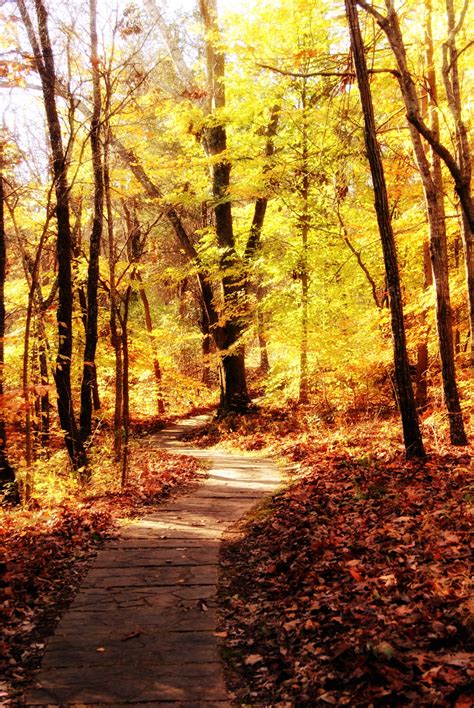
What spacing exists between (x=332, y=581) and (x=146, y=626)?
173 cm

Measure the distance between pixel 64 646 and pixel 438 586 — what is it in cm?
305

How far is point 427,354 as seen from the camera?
43.5 ft

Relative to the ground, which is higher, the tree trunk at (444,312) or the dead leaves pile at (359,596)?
the tree trunk at (444,312)

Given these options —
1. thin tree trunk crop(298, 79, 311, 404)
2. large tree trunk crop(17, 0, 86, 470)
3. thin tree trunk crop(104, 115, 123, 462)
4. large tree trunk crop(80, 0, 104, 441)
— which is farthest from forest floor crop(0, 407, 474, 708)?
thin tree trunk crop(298, 79, 311, 404)

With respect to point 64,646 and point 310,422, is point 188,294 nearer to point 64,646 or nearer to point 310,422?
point 310,422

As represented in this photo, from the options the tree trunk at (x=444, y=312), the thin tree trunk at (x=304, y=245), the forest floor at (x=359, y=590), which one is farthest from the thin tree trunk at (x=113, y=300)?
the tree trunk at (x=444, y=312)

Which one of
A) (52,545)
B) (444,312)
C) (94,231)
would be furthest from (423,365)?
Result: (52,545)

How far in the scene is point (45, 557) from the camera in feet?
19.7

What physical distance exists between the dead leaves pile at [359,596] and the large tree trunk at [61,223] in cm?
628

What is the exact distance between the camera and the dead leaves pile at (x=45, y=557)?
4.40 meters

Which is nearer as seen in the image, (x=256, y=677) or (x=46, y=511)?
(x=256, y=677)

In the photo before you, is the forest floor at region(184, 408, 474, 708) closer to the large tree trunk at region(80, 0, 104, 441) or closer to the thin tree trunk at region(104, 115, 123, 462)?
the thin tree trunk at region(104, 115, 123, 462)

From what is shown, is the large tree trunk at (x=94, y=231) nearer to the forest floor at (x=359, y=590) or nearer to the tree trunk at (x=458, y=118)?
the forest floor at (x=359, y=590)

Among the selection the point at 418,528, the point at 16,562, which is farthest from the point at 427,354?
the point at 16,562
